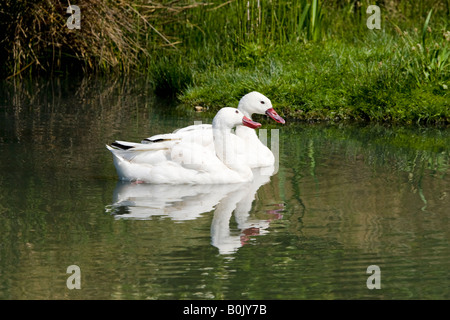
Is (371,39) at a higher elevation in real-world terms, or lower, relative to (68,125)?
higher

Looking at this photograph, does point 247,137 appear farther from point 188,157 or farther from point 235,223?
→ point 235,223

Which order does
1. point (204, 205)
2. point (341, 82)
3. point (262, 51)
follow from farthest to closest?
1. point (262, 51)
2. point (341, 82)
3. point (204, 205)

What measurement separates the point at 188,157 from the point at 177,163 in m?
0.12

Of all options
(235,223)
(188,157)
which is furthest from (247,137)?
(235,223)

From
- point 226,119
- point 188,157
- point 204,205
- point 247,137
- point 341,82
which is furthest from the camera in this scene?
point 341,82

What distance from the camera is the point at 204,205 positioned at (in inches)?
298

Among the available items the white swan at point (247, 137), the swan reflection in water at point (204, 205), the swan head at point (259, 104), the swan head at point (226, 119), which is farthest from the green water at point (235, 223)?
the swan head at point (226, 119)

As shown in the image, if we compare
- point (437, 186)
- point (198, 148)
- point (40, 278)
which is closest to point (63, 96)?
point (198, 148)

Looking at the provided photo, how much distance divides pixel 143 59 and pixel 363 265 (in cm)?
1197

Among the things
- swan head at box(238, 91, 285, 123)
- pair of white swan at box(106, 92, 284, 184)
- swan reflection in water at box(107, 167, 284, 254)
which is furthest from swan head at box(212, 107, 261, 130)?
swan head at box(238, 91, 285, 123)

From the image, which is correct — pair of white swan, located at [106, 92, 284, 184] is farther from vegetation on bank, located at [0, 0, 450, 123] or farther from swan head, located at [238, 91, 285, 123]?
vegetation on bank, located at [0, 0, 450, 123]
